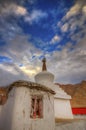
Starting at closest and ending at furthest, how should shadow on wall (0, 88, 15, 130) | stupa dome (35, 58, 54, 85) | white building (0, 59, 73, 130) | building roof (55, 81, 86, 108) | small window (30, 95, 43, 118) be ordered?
1. white building (0, 59, 73, 130)
2. shadow on wall (0, 88, 15, 130)
3. small window (30, 95, 43, 118)
4. stupa dome (35, 58, 54, 85)
5. building roof (55, 81, 86, 108)

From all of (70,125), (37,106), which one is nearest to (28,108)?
(37,106)

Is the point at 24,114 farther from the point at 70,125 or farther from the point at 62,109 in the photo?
the point at 62,109

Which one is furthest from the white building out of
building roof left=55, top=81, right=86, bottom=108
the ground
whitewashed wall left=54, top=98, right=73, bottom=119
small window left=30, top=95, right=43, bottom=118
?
building roof left=55, top=81, right=86, bottom=108

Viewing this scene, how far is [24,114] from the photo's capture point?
9.59 m

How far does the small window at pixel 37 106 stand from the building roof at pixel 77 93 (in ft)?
156

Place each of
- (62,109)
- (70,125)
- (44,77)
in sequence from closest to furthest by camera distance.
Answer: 1. (70,125)
2. (62,109)
3. (44,77)

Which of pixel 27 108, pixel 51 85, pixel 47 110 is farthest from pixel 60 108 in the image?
pixel 27 108

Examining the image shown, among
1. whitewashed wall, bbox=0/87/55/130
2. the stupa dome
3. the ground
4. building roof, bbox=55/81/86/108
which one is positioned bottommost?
the ground

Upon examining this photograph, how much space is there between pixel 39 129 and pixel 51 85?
862 cm

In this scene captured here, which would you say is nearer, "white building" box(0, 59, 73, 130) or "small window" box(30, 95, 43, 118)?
"white building" box(0, 59, 73, 130)

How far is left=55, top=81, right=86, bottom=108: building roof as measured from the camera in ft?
190

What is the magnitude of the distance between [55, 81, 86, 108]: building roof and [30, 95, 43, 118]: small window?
47658 mm

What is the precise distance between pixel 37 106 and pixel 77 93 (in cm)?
6128

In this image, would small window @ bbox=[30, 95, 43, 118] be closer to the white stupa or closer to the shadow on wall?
the shadow on wall
